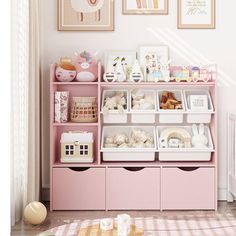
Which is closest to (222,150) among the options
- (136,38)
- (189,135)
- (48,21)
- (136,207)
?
(189,135)

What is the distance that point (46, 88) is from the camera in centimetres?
403

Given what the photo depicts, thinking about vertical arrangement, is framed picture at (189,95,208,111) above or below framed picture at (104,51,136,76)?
below

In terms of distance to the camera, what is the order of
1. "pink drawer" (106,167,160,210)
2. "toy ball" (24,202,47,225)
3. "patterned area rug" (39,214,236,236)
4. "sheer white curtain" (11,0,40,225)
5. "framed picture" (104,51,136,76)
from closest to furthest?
1. "patterned area rug" (39,214,236,236)
2. "toy ball" (24,202,47,225)
3. "sheer white curtain" (11,0,40,225)
4. "pink drawer" (106,167,160,210)
5. "framed picture" (104,51,136,76)

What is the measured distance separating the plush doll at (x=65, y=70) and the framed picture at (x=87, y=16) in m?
0.34

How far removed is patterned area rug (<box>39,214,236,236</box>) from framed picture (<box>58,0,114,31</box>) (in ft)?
5.14

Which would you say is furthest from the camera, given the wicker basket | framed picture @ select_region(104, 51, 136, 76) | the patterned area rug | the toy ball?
framed picture @ select_region(104, 51, 136, 76)

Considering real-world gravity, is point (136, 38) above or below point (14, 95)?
above

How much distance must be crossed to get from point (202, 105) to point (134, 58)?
654 millimetres

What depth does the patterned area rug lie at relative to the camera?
2961mm

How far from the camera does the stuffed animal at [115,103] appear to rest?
3777 millimetres

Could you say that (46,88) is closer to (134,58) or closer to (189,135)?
(134,58)

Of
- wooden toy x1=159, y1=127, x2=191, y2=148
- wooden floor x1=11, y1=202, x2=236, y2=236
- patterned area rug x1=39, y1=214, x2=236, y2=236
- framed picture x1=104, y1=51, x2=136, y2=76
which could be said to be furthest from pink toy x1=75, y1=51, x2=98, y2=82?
patterned area rug x1=39, y1=214, x2=236, y2=236

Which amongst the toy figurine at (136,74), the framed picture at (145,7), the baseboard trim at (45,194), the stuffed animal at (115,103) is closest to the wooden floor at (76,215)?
the baseboard trim at (45,194)

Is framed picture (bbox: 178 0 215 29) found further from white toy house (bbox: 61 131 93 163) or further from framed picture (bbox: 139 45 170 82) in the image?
white toy house (bbox: 61 131 93 163)
